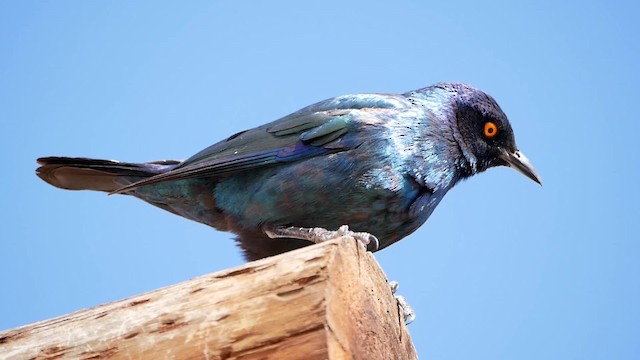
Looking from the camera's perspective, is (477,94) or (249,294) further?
(477,94)

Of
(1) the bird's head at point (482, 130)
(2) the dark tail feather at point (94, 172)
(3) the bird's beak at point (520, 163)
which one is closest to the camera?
(2) the dark tail feather at point (94, 172)

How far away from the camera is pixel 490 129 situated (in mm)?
5457

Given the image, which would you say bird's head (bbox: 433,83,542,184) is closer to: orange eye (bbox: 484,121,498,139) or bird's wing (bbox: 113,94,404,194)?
orange eye (bbox: 484,121,498,139)

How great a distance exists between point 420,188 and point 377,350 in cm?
191

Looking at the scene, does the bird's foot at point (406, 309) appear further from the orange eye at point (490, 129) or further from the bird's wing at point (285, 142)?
the orange eye at point (490, 129)

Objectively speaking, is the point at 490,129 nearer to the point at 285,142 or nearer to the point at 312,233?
the point at 285,142

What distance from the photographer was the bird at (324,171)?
4.55m

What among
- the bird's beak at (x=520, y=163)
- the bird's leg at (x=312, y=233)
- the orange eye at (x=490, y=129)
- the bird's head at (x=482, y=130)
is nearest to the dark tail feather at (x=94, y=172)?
the bird's leg at (x=312, y=233)

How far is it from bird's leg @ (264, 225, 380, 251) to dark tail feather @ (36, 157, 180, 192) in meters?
0.94

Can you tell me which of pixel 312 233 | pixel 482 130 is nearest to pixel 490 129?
pixel 482 130

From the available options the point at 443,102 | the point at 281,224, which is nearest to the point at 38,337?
the point at 281,224

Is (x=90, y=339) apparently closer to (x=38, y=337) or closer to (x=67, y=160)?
(x=38, y=337)

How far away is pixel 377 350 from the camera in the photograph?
9.46 ft

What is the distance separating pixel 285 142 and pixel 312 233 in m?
0.65
